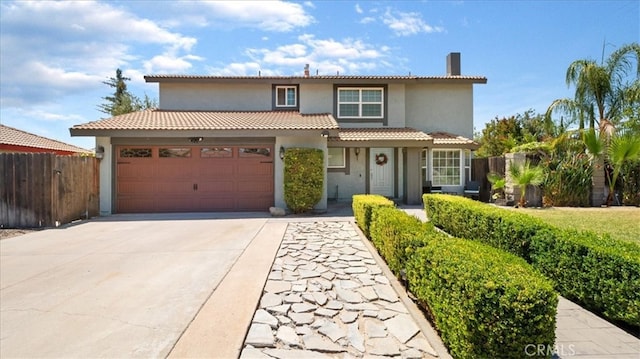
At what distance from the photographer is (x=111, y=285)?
4.78 m

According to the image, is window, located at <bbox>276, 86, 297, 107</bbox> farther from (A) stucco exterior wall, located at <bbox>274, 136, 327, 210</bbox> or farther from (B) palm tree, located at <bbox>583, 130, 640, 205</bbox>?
(B) palm tree, located at <bbox>583, 130, 640, 205</bbox>

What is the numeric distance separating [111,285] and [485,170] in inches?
628

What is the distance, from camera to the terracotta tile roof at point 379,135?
44.5 ft

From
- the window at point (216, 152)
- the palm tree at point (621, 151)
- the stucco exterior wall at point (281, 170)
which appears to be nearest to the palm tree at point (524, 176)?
the palm tree at point (621, 151)

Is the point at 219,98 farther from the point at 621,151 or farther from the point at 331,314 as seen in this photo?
the point at 621,151

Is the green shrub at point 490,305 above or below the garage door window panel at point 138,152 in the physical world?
below

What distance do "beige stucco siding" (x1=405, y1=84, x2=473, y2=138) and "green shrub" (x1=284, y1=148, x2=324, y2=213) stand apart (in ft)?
25.5

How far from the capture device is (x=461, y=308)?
8.50 feet

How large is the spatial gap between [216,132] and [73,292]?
8.05 metres

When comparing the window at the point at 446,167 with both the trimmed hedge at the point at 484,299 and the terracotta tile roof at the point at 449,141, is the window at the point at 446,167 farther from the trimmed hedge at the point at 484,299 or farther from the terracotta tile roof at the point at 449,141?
the trimmed hedge at the point at 484,299

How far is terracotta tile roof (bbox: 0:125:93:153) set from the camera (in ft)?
57.3

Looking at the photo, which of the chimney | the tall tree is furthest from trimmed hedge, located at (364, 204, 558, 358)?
the tall tree

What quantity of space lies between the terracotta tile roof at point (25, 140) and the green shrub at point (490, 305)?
22.6 m

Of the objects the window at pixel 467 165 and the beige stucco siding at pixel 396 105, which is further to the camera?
Result: the beige stucco siding at pixel 396 105
